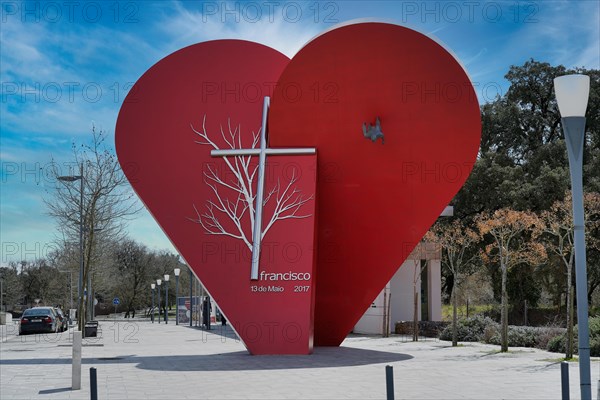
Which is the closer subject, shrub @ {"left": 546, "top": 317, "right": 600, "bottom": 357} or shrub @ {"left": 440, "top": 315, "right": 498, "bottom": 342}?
shrub @ {"left": 546, "top": 317, "right": 600, "bottom": 357}

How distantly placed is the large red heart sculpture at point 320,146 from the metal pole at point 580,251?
9.68 meters

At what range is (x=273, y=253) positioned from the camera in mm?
16938

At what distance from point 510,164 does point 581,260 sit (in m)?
33.0

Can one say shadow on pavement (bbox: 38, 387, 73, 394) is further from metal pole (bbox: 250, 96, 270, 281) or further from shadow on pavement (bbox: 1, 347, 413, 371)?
metal pole (bbox: 250, 96, 270, 281)

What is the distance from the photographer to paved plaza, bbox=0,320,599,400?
10.9m

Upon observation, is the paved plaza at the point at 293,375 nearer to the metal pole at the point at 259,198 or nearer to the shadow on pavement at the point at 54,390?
the shadow on pavement at the point at 54,390

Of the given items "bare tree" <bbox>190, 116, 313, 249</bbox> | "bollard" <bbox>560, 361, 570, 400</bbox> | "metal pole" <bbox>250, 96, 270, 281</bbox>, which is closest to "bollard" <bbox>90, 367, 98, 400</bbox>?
"bollard" <bbox>560, 361, 570, 400</bbox>

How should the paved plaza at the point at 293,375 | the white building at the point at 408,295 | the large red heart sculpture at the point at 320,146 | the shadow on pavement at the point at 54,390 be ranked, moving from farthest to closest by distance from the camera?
the white building at the point at 408,295 → the large red heart sculpture at the point at 320,146 → the shadow on pavement at the point at 54,390 → the paved plaza at the point at 293,375

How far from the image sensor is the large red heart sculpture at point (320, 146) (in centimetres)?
1664

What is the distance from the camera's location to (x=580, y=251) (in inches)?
281

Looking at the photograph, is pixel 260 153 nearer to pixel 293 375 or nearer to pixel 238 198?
pixel 238 198

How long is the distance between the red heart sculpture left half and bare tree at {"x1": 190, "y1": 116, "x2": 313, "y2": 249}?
25mm

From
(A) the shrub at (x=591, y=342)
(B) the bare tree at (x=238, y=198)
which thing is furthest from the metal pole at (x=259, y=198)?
(A) the shrub at (x=591, y=342)

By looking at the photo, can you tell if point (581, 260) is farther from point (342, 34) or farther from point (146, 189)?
point (146, 189)
